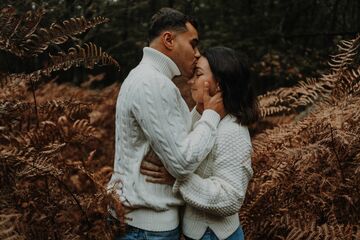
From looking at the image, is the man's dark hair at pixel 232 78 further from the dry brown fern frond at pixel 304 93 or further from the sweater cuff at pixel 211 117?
the dry brown fern frond at pixel 304 93

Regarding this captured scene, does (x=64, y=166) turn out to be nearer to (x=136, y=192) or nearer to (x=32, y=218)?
(x=32, y=218)

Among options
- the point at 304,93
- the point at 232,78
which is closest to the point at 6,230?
the point at 232,78

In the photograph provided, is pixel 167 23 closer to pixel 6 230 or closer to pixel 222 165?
pixel 222 165

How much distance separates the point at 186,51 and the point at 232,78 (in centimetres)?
30

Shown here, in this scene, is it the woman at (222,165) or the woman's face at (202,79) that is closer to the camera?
the woman at (222,165)

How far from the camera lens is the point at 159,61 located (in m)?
2.54

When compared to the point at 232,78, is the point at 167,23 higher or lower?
Result: higher

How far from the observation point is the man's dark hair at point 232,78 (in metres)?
2.64

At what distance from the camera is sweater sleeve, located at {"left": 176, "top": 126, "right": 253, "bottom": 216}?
7.73 feet

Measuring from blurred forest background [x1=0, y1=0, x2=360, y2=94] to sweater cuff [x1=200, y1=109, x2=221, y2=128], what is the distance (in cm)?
577

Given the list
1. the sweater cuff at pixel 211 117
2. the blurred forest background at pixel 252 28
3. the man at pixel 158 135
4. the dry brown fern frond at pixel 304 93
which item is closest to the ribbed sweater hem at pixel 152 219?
the man at pixel 158 135

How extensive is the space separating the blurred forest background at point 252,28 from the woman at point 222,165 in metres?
5.59

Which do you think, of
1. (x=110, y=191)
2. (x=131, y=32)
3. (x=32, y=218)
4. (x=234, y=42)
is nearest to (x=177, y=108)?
(x=110, y=191)

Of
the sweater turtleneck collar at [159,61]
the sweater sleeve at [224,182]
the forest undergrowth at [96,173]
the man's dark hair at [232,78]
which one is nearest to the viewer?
the sweater sleeve at [224,182]
